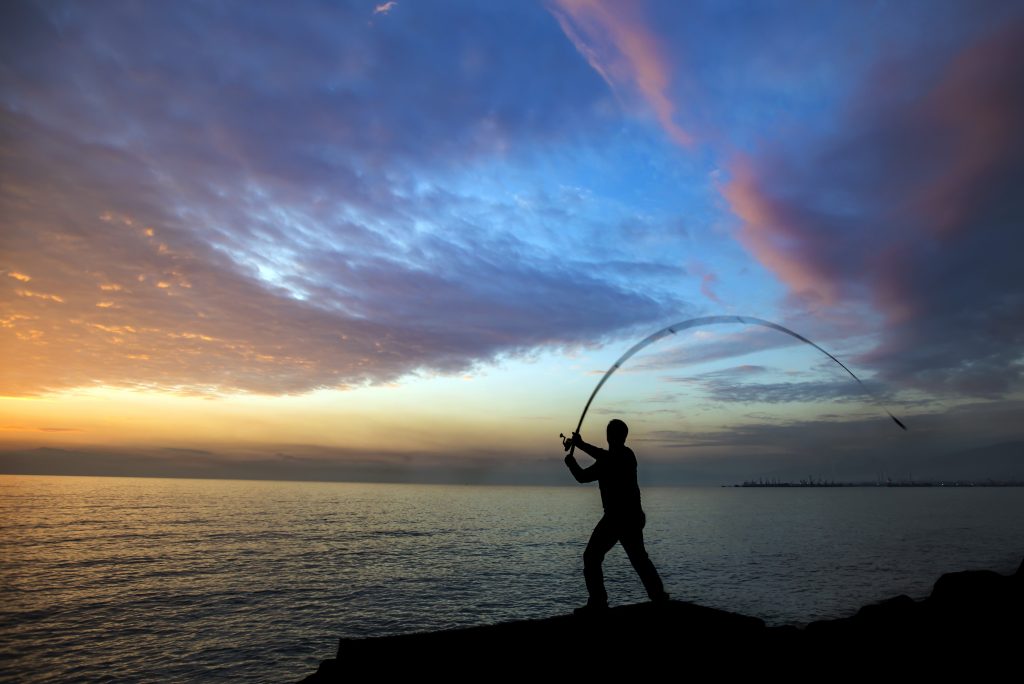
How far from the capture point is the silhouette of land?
6.02m

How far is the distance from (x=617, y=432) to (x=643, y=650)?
105 inches

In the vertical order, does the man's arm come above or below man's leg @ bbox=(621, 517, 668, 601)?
above

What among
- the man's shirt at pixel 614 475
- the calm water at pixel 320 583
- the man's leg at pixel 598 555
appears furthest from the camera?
the calm water at pixel 320 583

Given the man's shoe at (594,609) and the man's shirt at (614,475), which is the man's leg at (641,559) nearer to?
the man's shirt at (614,475)

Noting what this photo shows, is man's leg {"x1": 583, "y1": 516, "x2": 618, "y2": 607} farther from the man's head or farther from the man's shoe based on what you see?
the man's head

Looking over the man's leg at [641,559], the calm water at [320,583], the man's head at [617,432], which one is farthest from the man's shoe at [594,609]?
the calm water at [320,583]

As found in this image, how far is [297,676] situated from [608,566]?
2783 cm

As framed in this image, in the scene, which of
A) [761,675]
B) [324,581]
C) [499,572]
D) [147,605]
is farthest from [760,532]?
[761,675]

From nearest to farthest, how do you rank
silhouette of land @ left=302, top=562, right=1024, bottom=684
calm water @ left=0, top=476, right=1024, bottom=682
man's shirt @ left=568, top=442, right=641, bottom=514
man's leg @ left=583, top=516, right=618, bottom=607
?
silhouette of land @ left=302, top=562, right=1024, bottom=684, man's leg @ left=583, top=516, right=618, bottom=607, man's shirt @ left=568, top=442, right=641, bottom=514, calm water @ left=0, top=476, right=1024, bottom=682

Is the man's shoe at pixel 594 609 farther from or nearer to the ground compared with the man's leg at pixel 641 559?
nearer to the ground

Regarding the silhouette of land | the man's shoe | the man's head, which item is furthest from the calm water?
the man's head

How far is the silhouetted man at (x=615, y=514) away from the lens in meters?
7.17

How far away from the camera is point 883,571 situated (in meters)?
38.5

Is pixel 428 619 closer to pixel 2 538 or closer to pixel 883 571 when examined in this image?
pixel 883 571
